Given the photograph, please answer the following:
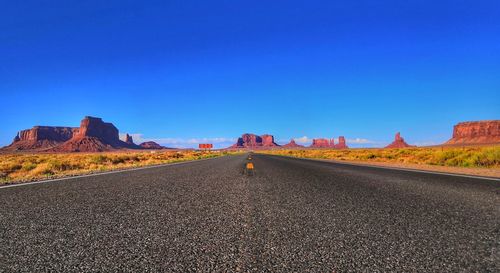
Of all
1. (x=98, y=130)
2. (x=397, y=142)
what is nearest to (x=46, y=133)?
(x=98, y=130)

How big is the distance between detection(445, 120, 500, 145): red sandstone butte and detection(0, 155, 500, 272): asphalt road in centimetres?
16252

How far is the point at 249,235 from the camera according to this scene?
8.62 feet

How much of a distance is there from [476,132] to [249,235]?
175m

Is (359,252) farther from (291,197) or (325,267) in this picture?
(291,197)

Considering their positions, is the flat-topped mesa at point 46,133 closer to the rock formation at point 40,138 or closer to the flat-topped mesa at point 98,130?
the rock formation at point 40,138

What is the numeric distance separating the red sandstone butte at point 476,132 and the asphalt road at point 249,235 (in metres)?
163

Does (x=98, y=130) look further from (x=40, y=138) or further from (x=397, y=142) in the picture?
(x=397, y=142)

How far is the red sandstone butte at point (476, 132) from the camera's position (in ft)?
440

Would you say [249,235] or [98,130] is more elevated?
[98,130]

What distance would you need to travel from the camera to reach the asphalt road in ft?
6.35

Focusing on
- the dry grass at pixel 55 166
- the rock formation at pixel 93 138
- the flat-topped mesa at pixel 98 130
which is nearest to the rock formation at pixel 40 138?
the rock formation at pixel 93 138

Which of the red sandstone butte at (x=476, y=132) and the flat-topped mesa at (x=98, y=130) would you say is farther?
the flat-topped mesa at (x=98, y=130)

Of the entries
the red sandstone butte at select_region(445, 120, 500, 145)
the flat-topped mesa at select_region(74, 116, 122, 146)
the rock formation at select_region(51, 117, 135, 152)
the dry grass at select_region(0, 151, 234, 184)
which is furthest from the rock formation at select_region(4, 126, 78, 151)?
the red sandstone butte at select_region(445, 120, 500, 145)

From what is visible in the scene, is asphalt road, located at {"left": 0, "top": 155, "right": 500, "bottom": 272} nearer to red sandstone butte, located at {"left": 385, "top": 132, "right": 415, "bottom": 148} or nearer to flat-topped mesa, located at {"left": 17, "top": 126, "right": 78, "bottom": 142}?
red sandstone butte, located at {"left": 385, "top": 132, "right": 415, "bottom": 148}
